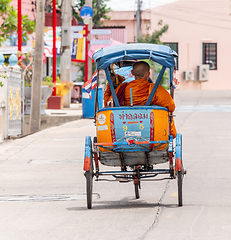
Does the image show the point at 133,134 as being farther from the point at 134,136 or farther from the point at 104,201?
the point at 104,201

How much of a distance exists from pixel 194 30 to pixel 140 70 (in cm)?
4418

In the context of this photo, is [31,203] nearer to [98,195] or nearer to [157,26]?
[98,195]

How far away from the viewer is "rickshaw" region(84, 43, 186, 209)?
688 centimetres

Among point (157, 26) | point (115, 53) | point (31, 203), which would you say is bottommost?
point (31, 203)

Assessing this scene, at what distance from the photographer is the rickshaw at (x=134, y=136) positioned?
688cm

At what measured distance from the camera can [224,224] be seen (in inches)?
239

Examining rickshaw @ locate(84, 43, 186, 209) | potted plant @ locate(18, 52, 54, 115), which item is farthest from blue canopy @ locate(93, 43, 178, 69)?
potted plant @ locate(18, 52, 54, 115)

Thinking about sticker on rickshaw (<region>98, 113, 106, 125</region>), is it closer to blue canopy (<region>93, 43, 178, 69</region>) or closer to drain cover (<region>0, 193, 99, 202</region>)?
blue canopy (<region>93, 43, 178, 69</region>)

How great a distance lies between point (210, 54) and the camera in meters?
51.0

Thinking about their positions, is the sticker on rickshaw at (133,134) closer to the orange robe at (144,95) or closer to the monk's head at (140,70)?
the orange robe at (144,95)

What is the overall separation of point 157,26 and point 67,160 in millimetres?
39519

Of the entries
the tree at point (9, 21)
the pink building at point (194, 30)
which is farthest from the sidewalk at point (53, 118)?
the pink building at point (194, 30)

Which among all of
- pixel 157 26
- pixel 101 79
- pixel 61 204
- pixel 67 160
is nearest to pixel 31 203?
pixel 61 204

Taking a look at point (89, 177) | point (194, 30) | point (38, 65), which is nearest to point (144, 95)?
point (89, 177)
